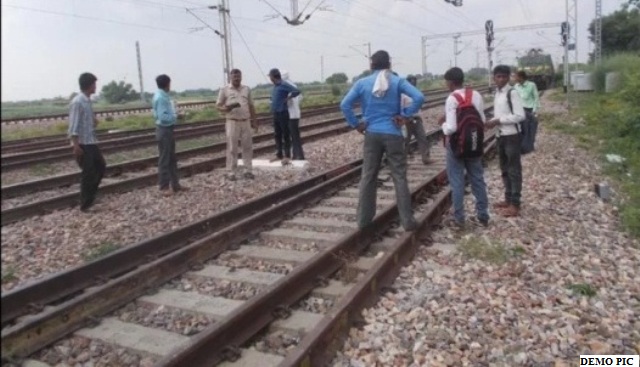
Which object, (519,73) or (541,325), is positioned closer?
(541,325)

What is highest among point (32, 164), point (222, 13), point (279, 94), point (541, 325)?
point (222, 13)

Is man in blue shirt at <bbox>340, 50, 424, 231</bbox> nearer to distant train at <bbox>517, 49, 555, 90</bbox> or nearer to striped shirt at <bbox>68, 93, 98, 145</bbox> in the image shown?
striped shirt at <bbox>68, 93, 98, 145</bbox>

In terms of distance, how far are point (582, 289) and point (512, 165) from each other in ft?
8.85

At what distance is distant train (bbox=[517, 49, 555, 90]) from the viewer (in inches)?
1411

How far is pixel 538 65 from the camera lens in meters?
37.0

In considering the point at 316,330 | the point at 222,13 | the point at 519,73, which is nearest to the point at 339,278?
the point at 316,330

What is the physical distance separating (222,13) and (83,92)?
79.4 ft

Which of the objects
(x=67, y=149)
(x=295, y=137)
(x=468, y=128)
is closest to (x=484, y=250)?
(x=468, y=128)

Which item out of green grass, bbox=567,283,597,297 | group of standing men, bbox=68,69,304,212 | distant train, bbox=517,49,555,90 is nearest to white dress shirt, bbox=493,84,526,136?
green grass, bbox=567,283,597,297

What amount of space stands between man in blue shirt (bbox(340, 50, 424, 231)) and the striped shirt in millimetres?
3348

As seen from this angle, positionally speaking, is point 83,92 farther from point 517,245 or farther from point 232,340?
point 517,245

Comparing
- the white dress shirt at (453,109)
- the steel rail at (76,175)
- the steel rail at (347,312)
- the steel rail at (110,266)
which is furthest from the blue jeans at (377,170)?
the steel rail at (76,175)

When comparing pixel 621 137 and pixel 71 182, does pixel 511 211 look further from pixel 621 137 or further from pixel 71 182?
pixel 621 137

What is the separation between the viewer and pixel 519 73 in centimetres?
1149
